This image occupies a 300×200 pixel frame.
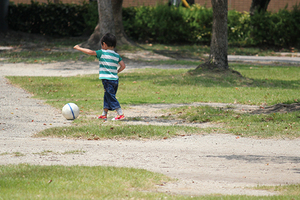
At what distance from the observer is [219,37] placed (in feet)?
47.0

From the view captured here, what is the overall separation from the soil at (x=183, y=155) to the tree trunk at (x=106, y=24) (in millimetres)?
8596

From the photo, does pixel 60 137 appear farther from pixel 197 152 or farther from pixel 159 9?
pixel 159 9

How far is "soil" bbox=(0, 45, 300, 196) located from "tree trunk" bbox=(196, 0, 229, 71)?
6284 mm

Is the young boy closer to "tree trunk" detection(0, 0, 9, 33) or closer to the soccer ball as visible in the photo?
the soccer ball

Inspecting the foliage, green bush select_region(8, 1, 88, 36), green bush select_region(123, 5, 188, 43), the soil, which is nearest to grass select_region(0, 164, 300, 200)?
the soil

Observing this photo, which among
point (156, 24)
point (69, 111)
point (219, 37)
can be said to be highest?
point (156, 24)

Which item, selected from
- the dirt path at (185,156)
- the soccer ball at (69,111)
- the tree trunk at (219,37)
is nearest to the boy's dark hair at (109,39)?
the soccer ball at (69,111)

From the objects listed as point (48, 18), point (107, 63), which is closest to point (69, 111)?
point (107, 63)

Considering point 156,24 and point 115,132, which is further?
point 156,24

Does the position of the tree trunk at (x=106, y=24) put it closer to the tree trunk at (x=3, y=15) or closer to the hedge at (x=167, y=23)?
the hedge at (x=167, y=23)

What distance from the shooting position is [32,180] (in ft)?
15.4

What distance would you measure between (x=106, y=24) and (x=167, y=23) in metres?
10.0

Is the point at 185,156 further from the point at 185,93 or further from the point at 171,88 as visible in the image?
the point at 171,88

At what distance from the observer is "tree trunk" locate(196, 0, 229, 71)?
1414 centimetres
